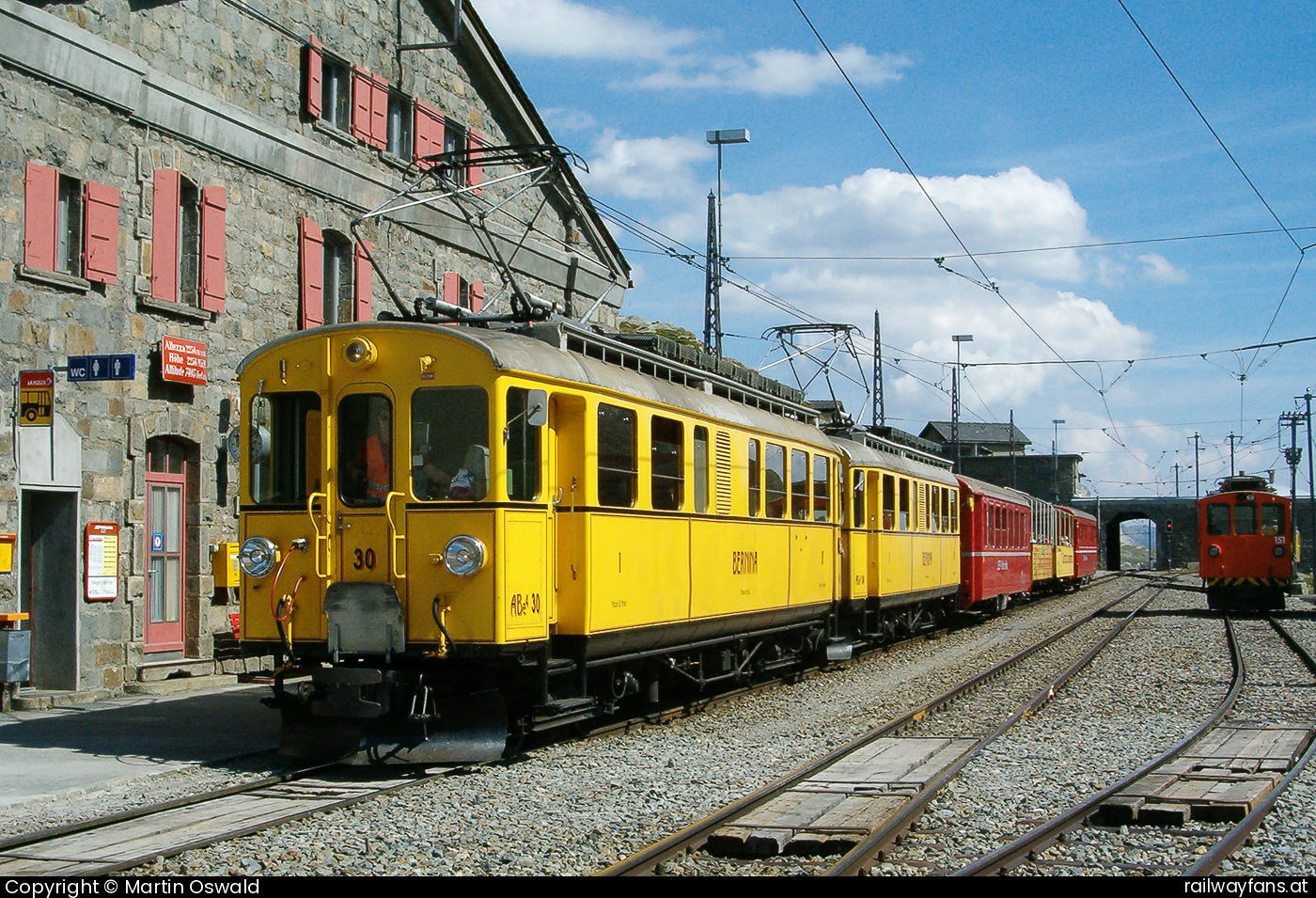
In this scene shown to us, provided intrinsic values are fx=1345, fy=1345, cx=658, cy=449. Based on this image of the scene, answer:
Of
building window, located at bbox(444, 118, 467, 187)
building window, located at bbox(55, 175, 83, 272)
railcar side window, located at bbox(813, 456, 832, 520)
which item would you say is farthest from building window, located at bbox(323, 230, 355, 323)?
railcar side window, located at bbox(813, 456, 832, 520)

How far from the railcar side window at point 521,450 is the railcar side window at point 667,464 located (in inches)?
68.7

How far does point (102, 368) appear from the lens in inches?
503

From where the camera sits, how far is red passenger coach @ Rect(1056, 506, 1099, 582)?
46.6m

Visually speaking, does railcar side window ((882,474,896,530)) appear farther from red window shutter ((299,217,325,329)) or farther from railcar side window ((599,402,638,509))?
railcar side window ((599,402,638,509))

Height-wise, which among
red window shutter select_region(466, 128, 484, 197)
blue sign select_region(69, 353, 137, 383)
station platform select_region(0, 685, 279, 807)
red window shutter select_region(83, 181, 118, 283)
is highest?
red window shutter select_region(466, 128, 484, 197)

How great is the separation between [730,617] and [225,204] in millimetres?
7944

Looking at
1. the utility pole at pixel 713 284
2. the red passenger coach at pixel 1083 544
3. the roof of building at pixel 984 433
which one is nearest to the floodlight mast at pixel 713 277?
the utility pole at pixel 713 284

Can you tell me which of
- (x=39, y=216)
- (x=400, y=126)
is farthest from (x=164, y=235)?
(x=400, y=126)

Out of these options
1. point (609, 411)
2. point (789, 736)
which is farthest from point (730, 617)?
point (609, 411)

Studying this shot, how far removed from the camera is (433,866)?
21.6ft

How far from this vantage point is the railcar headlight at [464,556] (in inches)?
358

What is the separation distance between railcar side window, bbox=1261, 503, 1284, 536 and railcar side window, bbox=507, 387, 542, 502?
25.2 metres

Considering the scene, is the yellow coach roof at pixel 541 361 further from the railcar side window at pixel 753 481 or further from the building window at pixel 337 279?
the building window at pixel 337 279
